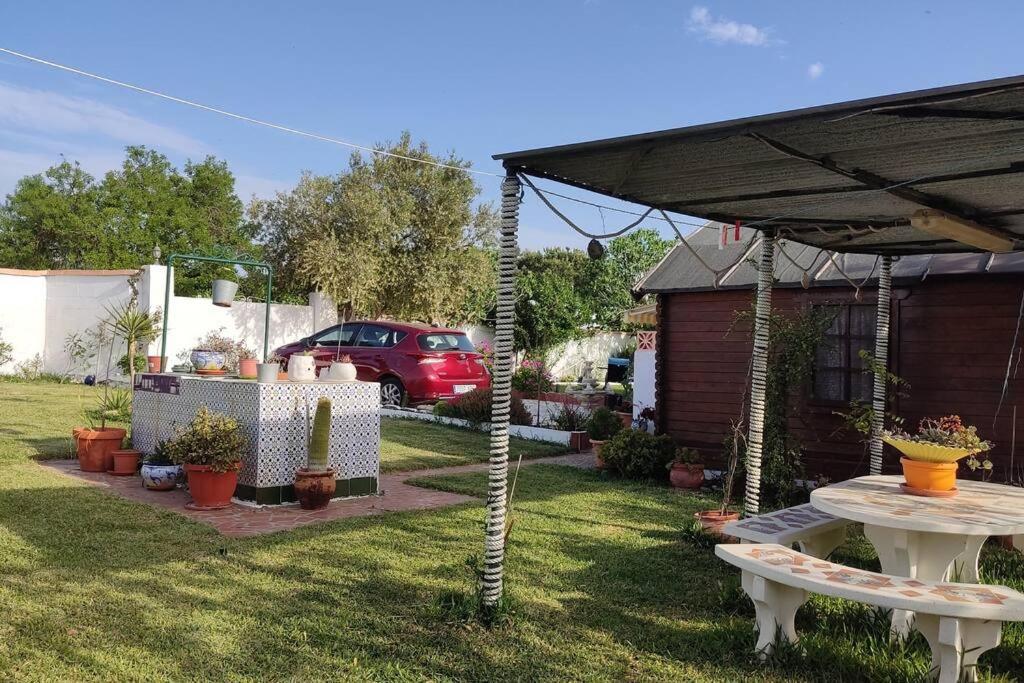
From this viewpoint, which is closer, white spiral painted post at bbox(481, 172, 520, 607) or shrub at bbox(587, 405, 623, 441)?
white spiral painted post at bbox(481, 172, 520, 607)

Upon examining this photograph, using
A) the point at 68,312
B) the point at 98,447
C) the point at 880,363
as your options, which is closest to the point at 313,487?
the point at 98,447

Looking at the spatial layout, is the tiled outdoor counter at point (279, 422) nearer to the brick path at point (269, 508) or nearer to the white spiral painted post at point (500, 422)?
the brick path at point (269, 508)

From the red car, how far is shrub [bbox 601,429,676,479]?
4.96m

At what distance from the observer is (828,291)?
28.7 ft

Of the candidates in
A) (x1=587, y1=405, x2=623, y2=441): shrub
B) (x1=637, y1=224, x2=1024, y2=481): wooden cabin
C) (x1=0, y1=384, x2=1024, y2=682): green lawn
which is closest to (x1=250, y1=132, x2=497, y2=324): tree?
(x1=587, y1=405, x2=623, y2=441): shrub

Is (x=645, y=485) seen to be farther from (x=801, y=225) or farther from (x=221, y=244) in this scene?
(x=221, y=244)

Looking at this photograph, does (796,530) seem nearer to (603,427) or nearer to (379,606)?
(379,606)

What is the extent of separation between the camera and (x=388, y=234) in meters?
21.4

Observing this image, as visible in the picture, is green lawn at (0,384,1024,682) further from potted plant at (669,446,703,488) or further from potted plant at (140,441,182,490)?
potted plant at (669,446,703,488)

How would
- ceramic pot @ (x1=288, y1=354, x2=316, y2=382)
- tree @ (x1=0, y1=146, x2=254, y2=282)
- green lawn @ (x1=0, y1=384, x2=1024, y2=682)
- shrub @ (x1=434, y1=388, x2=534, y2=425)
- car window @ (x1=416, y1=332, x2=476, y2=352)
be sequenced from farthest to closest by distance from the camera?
1. tree @ (x1=0, y1=146, x2=254, y2=282)
2. car window @ (x1=416, y1=332, x2=476, y2=352)
3. shrub @ (x1=434, y1=388, x2=534, y2=425)
4. ceramic pot @ (x1=288, y1=354, x2=316, y2=382)
5. green lawn @ (x1=0, y1=384, x2=1024, y2=682)

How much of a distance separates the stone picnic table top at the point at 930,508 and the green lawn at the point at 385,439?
5.78 meters

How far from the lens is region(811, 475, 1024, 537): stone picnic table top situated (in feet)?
12.7

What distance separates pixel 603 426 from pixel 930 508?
683 cm

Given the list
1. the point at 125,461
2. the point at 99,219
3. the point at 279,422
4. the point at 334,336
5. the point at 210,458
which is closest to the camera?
the point at 210,458
